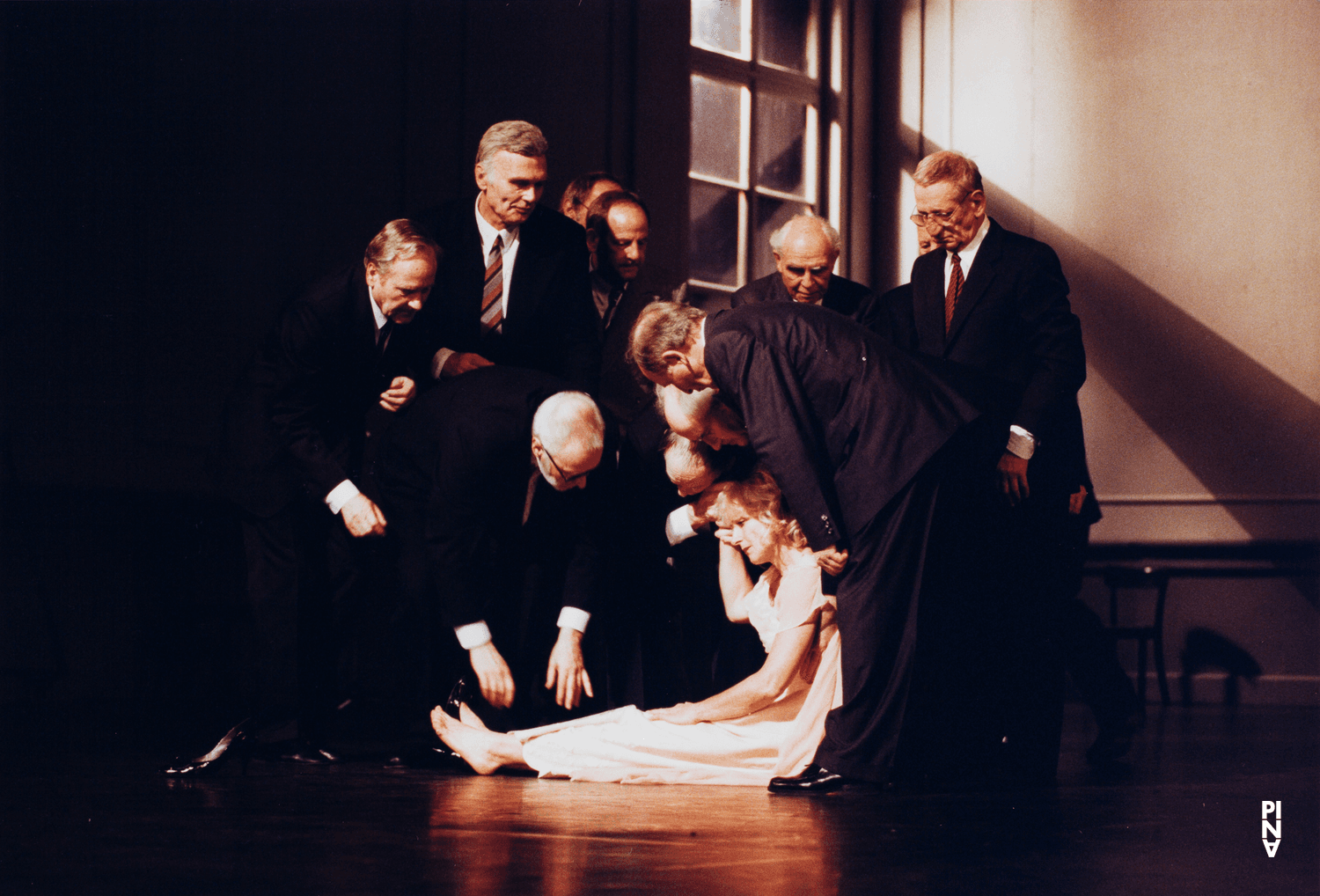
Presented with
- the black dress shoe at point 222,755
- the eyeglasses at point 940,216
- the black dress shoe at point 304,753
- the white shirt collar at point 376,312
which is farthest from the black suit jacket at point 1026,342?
the black dress shoe at point 222,755

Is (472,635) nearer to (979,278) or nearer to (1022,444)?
(1022,444)

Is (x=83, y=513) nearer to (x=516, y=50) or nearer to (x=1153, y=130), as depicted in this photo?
(x=516, y=50)

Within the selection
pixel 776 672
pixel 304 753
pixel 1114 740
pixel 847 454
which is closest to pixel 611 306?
pixel 847 454

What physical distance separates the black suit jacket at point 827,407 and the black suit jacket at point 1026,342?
407mm

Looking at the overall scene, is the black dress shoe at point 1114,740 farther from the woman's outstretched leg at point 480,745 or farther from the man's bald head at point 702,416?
the woman's outstretched leg at point 480,745

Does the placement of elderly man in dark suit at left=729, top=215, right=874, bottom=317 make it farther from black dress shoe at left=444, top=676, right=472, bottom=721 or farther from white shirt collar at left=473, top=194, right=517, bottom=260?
black dress shoe at left=444, top=676, right=472, bottom=721

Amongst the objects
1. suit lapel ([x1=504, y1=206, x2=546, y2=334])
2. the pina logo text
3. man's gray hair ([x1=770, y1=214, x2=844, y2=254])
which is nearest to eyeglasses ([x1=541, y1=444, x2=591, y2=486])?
suit lapel ([x1=504, y1=206, x2=546, y2=334])

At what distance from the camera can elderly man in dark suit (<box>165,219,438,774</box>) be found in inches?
Result: 143

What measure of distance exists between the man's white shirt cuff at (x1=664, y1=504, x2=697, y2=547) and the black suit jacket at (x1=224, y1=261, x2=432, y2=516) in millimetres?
861

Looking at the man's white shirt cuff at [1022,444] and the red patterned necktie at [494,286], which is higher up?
the red patterned necktie at [494,286]

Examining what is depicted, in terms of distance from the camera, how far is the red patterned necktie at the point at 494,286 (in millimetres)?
4055

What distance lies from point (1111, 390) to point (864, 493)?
13.1 feet

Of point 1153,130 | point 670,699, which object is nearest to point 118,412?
point 670,699

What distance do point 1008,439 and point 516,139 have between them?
1584 mm
